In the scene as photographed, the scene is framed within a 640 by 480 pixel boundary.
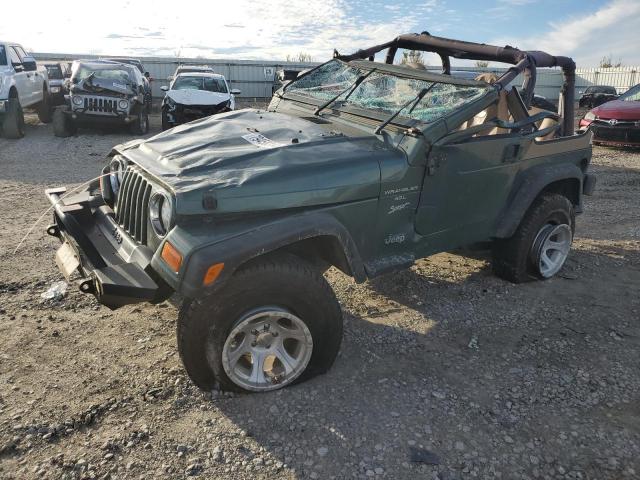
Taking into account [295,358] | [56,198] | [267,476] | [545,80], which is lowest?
[267,476]

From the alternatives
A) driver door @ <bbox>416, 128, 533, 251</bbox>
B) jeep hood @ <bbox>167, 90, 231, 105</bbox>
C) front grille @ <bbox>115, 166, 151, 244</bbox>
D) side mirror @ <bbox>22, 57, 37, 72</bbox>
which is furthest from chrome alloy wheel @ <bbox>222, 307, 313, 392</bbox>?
side mirror @ <bbox>22, 57, 37, 72</bbox>

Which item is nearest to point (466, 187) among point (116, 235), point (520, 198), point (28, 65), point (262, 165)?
point (520, 198)

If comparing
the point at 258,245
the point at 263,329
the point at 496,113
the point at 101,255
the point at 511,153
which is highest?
the point at 496,113

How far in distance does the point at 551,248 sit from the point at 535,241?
51 cm

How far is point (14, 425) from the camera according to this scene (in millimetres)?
2861

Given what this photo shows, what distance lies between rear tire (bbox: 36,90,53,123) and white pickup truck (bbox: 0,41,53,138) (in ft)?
3.96

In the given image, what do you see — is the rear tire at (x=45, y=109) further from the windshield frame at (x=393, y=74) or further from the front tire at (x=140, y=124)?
the windshield frame at (x=393, y=74)

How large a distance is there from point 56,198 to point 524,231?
3.77 m

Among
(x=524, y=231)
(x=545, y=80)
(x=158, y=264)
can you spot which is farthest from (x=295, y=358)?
(x=545, y=80)

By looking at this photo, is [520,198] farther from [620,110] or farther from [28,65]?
[28,65]

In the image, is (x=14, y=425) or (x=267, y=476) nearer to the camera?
A: (x=267, y=476)

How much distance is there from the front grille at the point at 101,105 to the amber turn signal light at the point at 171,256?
→ 36.4 feet

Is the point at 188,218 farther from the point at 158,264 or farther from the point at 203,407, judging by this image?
the point at 203,407

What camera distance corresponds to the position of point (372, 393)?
3.26 meters
